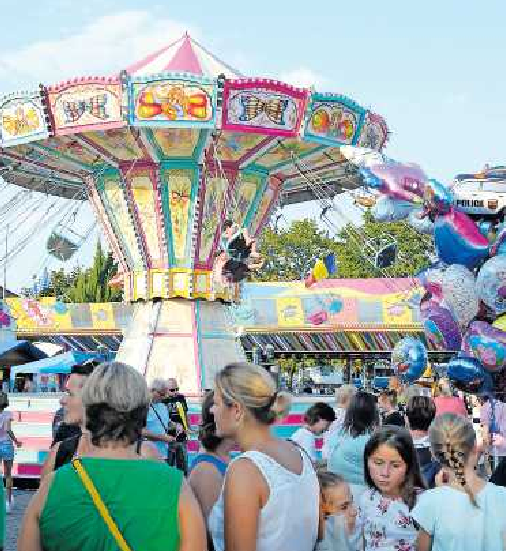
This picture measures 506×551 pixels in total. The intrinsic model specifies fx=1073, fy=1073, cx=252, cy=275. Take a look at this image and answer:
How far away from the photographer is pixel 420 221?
9578 mm

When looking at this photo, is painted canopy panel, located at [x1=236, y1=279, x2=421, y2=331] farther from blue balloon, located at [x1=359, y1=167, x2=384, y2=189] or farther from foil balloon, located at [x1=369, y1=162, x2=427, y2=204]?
foil balloon, located at [x1=369, y1=162, x2=427, y2=204]

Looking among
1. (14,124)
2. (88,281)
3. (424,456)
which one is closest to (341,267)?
(88,281)

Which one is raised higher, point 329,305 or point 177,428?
point 329,305

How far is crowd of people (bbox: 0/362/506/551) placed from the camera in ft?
9.34

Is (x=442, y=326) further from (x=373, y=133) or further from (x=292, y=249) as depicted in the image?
(x=292, y=249)

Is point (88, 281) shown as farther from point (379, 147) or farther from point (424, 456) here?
point (424, 456)

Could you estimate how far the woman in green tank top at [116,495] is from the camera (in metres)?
2.82

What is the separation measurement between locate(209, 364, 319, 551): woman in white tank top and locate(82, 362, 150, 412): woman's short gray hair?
14.7 inches

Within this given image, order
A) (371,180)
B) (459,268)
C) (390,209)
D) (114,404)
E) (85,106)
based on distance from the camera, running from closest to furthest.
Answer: (114,404)
(459,268)
(371,180)
(390,209)
(85,106)

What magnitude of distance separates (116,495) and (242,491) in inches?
17.5

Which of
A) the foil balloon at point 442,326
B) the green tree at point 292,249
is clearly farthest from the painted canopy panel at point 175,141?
the green tree at point 292,249

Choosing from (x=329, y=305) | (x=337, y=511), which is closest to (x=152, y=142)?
(x=337, y=511)

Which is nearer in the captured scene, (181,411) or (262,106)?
(181,411)

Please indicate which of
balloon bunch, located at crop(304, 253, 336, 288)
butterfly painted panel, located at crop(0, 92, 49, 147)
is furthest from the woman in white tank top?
balloon bunch, located at crop(304, 253, 336, 288)
